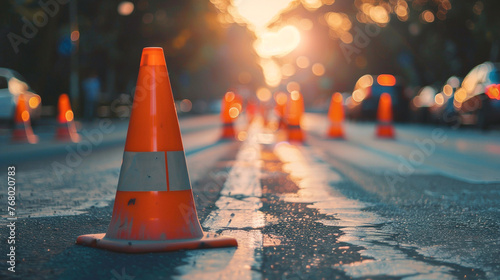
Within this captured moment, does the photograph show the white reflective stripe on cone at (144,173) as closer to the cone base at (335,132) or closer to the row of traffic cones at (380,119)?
the row of traffic cones at (380,119)

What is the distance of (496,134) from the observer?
2139cm

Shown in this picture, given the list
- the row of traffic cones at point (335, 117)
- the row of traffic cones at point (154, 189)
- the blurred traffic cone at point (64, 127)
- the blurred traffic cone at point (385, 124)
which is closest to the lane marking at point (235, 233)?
the row of traffic cones at point (154, 189)

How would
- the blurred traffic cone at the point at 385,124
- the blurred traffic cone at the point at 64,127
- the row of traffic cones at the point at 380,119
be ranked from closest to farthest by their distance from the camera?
the blurred traffic cone at the point at 64,127, the row of traffic cones at the point at 380,119, the blurred traffic cone at the point at 385,124

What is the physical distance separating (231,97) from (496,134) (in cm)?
738

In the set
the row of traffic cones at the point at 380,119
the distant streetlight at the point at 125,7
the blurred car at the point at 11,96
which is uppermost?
the distant streetlight at the point at 125,7

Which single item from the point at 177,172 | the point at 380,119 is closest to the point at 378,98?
the point at 380,119

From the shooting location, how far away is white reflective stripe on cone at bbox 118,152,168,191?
518cm

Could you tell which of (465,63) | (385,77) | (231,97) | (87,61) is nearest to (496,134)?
(231,97)

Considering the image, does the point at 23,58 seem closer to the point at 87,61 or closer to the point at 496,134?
the point at 87,61

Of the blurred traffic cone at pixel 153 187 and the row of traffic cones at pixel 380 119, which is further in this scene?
the row of traffic cones at pixel 380 119

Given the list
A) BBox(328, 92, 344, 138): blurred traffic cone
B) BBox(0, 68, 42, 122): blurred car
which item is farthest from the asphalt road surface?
BBox(0, 68, 42, 122): blurred car

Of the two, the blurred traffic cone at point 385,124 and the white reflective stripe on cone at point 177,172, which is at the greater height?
the blurred traffic cone at point 385,124

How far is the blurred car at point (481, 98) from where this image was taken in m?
20.3

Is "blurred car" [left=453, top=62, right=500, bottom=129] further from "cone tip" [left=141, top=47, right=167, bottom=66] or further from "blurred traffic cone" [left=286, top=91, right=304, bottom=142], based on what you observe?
"cone tip" [left=141, top=47, right=167, bottom=66]
